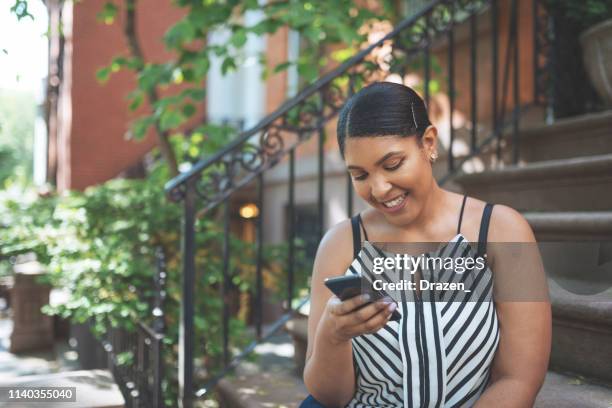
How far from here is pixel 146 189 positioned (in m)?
4.84

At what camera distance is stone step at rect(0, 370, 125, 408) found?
2580 mm

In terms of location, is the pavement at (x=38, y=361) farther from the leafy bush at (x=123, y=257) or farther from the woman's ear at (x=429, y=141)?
the woman's ear at (x=429, y=141)

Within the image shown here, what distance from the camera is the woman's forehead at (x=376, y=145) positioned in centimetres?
129

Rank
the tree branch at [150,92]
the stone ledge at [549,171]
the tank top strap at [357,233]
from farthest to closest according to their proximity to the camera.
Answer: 1. the tree branch at [150,92]
2. the stone ledge at [549,171]
3. the tank top strap at [357,233]

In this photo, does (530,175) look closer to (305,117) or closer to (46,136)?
(305,117)

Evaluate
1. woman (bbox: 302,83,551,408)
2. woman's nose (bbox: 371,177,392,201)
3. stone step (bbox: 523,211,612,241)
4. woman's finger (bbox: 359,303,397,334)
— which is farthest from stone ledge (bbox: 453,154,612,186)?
woman's finger (bbox: 359,303,397,334)

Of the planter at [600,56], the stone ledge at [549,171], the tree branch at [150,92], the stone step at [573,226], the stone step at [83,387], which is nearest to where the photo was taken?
the stone step at [573,226]

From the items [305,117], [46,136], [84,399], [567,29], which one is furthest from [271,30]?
[46,136]

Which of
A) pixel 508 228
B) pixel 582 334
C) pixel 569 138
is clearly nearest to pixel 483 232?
pixel 508 228

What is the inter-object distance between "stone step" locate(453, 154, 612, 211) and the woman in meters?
1.76

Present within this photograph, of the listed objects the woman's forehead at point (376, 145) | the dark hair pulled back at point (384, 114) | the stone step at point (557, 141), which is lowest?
the woman's forehead at point (376, 145)

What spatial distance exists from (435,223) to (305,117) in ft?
6.81

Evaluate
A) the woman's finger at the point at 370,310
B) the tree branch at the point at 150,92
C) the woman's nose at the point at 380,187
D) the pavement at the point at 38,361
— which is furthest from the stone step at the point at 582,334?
the pavement at the point at 38,361

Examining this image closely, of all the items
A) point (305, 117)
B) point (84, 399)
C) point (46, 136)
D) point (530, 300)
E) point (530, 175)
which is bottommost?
point (84, 399)
